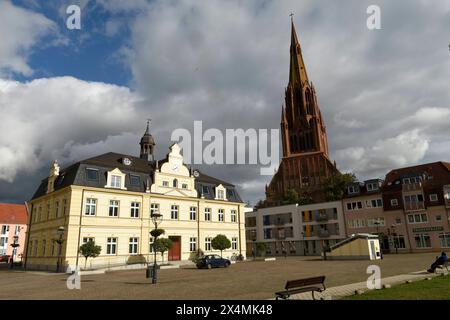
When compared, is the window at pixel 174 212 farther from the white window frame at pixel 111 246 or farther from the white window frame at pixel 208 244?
the white window frame at pixel 111 246

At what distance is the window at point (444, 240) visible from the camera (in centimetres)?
4916

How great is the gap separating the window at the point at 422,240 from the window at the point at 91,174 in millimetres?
47346

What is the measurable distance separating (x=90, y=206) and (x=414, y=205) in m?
47.1

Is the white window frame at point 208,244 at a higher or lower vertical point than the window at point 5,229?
lower

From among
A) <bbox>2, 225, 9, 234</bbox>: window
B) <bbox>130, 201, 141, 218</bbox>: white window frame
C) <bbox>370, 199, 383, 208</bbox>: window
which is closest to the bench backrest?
<bbox>130, 201, 141, 218</bbox>: white window frame

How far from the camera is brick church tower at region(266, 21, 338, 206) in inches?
3905

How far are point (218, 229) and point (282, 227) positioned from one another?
88.0ft

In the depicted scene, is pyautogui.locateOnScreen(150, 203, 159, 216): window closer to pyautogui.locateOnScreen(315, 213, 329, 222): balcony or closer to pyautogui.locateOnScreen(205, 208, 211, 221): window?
pyautogui.locateOnScreen(205, 208, 211, 221): window

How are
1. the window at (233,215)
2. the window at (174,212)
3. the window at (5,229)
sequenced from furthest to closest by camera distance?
1. the window at (5,229)
2. the window at (233,215)
3. the window at (174,212)

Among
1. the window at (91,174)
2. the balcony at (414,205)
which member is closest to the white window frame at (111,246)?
the window at (91,174)

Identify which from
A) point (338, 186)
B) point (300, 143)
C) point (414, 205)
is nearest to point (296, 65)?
point (300, 143)

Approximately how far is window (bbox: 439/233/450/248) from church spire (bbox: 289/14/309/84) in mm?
79437

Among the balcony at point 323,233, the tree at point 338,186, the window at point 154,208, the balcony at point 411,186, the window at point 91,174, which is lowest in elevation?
the balcony at point 323,233
